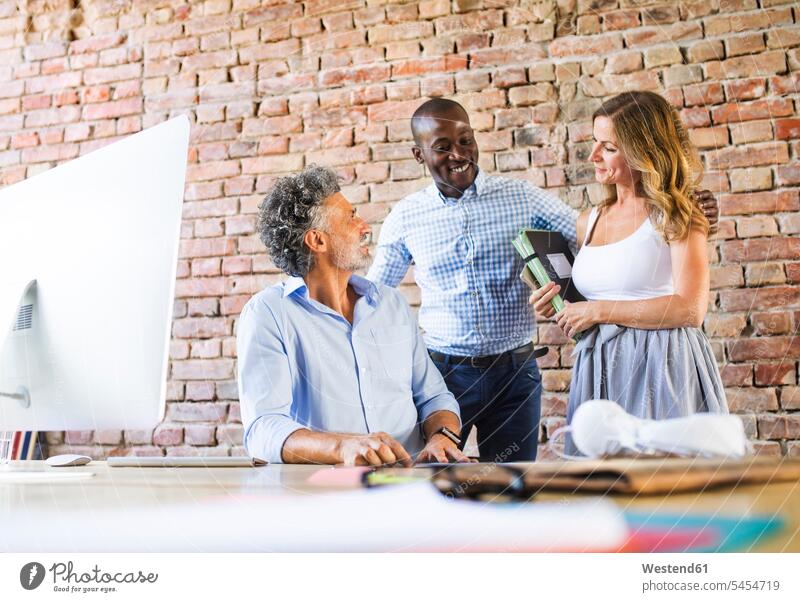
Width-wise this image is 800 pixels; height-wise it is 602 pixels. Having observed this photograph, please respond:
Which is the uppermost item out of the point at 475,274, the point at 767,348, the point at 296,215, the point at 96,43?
the point at 96,43

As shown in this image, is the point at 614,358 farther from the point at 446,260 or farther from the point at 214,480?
the point at 214,480

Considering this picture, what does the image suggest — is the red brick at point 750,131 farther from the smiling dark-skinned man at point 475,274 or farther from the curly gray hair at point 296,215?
the curly gray hair at point 296,215

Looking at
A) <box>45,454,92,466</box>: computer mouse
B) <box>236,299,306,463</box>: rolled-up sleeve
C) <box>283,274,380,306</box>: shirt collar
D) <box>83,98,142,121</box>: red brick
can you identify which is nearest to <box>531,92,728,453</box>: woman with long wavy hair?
<box>283,274,380,306</box>: shirt collar

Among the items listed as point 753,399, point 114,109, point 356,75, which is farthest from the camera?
point 114,109

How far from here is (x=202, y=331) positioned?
3.39 feet

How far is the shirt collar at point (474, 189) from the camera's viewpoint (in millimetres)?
835

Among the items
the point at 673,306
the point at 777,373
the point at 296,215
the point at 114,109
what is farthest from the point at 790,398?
the point at 114,109

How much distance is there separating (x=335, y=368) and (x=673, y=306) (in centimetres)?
40

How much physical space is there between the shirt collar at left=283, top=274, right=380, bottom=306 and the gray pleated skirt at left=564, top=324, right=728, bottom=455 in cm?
26

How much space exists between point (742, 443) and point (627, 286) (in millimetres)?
201

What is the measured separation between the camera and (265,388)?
85cm

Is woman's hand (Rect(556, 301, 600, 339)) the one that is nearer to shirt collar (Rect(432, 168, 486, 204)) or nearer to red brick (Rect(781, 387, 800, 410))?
shirt collar (Rect(432, 168, 486, 204))
